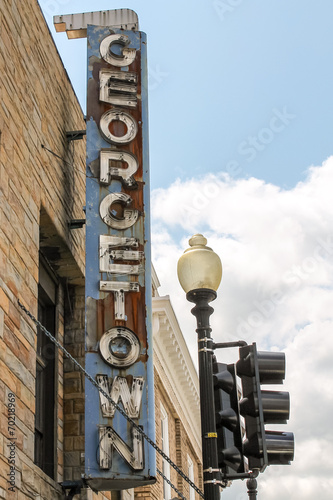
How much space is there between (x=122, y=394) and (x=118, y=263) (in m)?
1.69

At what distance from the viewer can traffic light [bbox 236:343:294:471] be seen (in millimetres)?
6895

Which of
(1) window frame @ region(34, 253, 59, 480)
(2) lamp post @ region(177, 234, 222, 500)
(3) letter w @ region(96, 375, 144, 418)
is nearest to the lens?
(2) lamp post @ region(177, 234, 222, 500)

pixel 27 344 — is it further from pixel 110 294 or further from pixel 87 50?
pixel 87 50

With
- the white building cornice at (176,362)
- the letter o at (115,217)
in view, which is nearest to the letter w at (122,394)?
the letter o at (115,217)

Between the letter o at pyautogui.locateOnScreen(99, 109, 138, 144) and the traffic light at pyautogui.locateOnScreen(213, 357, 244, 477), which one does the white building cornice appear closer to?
the letter o at pyautogui.locateOnScreen(99, 109, 138, 144)

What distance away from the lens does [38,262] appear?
10.0 meters

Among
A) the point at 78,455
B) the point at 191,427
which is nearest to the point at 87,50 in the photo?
the point at 78,455

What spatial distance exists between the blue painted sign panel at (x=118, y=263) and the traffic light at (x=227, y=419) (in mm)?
1850

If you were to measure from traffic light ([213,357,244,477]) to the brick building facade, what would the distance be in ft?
6.54

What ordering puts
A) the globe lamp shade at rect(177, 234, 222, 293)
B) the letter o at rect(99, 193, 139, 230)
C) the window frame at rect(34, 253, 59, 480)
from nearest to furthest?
the globe lamp shade at rect(177, 234, 222, 293) → the window frame at rect(34, 253, 59, 480) → the letter o at rect(99, 193, 139, 230)

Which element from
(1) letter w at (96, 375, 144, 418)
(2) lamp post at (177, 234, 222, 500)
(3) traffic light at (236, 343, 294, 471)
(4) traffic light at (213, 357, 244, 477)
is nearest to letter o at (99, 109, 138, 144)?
(2) lamp post at (177, 234, 222, 500)

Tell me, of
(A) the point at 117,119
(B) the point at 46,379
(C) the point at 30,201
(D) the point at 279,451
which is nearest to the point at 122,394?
(B) the point at 46,379

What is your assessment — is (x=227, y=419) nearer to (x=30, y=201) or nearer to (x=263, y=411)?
(x=263, y=411)

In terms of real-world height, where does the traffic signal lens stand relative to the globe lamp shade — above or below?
below
